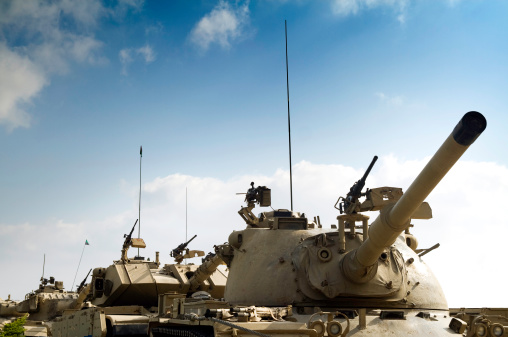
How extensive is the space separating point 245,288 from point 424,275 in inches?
125

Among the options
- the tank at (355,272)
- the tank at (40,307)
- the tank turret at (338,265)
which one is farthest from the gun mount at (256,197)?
the tank at (40,307)

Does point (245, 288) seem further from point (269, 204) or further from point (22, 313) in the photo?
point (22, 313)

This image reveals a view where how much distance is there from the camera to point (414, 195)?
24.3 ft

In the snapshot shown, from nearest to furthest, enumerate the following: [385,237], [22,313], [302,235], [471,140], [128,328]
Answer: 1. [471,140]
2. [385,237]
3. [128,328]
4. [302,235]
5. [22,313]

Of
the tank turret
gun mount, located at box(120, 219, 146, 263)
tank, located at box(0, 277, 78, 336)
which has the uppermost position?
gun mount, located at box(120, 219, 146, 263)

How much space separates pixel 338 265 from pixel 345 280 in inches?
12.8

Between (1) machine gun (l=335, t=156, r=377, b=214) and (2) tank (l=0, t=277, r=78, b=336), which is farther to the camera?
(2) tank (l=0, t=277, r=78, b=336)

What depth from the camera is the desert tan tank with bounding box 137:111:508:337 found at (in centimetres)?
765

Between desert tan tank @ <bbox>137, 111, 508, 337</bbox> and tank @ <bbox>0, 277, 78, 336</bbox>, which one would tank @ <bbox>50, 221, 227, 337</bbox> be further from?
desert tan tank @ <bbox>137, 111, 508, 337</bbox>

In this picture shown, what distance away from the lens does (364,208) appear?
11219 millimetres

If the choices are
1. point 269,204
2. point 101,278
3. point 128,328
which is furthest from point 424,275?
point 101,278

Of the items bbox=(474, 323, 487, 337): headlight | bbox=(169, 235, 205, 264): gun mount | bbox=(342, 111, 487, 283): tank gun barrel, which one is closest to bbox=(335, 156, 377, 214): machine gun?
bbox=(342, 111, 487, 283): tank gun barrel

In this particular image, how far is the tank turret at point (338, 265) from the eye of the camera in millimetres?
9664

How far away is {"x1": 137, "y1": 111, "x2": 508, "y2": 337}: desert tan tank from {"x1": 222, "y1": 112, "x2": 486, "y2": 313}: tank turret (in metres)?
0.02
